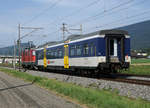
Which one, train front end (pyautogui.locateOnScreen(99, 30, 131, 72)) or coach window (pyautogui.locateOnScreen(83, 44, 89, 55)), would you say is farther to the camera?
coach window (pyautogui.locateOnScreen(83, 44, 89, 55))

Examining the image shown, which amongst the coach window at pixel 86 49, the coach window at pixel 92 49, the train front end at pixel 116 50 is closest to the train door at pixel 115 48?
the train front end at pixel 116 50

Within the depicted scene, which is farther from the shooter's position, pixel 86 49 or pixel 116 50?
pixel 86 49

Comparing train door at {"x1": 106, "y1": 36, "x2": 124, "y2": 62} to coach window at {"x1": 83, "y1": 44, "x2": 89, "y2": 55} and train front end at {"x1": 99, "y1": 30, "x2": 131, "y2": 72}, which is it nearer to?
train front end at {"x1": 99, "y1": 30, "x2": 131, "y2": 72}

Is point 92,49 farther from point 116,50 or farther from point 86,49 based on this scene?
point 116,50

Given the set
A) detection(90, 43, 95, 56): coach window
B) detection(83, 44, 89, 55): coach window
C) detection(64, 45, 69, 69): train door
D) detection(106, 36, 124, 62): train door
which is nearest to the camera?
detection(106, 36, 124, 62): train door

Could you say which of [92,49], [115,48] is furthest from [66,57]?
[115,48]

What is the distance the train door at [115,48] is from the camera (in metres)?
16.2

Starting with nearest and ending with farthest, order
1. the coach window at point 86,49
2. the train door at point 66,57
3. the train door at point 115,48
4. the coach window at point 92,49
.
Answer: the train door at point 115,48
the coach window at point 92,49
the coach window at point 86,49
the train door at point 66,57

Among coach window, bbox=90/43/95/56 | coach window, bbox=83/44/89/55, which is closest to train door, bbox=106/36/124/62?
coach window, bbox=90/43/95/56

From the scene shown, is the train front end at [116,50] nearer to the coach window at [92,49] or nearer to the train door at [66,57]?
the coach window at [92,49]

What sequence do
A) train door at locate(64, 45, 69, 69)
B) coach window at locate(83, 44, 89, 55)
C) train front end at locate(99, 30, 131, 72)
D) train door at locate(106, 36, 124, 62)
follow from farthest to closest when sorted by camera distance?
1. train door at locate(64, 45, 69, 69)
2. coach window at locate(83, 44, 89, 55)
3. train door at locate(106, 36, 124, 62)
4. train front end at locate(99, 30, 131, 72)

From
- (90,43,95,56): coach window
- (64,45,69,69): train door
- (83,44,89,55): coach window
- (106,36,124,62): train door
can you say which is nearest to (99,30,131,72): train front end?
(106,36,124,62): train door

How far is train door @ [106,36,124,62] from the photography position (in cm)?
1622

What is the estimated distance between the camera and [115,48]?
1655cm
